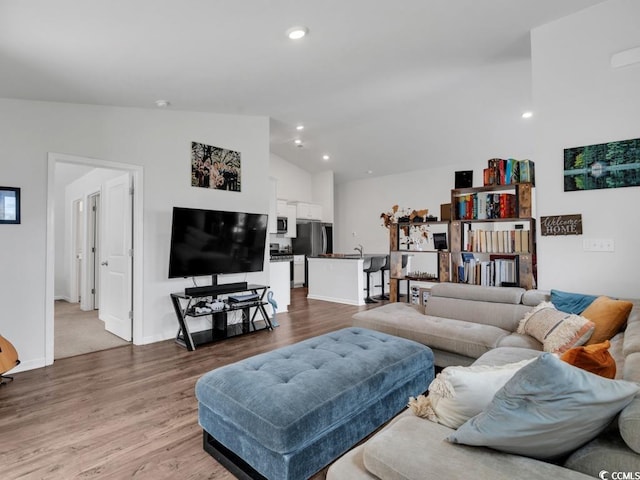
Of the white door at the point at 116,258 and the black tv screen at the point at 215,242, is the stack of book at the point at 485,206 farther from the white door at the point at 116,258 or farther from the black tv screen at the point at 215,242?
the white door at the point at 116,258

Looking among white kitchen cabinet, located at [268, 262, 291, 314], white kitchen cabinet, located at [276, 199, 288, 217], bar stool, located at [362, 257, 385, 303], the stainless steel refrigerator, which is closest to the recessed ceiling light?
white kitchen cabinet, located at [268, 262, 291, 314]

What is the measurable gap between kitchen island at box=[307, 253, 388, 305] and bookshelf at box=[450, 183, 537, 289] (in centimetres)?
240

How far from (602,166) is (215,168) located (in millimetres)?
4154

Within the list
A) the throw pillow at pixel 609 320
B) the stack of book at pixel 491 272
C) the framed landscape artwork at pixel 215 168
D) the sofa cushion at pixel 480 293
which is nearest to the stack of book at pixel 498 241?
the stack of book at pixel 491 272

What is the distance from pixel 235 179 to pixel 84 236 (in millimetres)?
3354

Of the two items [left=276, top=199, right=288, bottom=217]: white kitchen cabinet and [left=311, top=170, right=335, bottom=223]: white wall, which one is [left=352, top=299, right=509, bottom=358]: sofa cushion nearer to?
[left=276, top=199, right=288, bottom=217]: white kitchen cabinet

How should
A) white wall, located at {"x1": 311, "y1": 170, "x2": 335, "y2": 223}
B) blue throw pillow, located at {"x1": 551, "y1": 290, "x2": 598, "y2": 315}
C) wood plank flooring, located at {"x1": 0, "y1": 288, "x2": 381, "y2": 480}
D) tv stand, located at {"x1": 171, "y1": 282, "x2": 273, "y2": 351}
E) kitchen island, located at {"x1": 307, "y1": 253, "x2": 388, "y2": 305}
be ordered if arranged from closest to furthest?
wood plank flooring, located at {"x1": 0, "y1": 288, "x2": 381, "y2": 480} → blue throw pillow, located at {"x1": 551, "y1": 290, "x2": 598, "y2": 315} → tv stand, located at {"x1": 171, "y1": 282, "x2": 273, "y2": 351} → kitchen island, located at {"x1": 307, "y1": 253, "x2": 388, "y2": 305} → white wall, located at {"x1": 311, "y1": 170, "x2": 335, "y2": 223}

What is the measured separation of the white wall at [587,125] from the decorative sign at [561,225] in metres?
0.04

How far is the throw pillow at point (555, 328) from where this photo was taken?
2.11 meters

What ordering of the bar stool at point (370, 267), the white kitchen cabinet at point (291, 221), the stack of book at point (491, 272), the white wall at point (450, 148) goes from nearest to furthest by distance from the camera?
the stack of book at point (491, 272) < the white wall at point (450, 148) < the bar stool at point (370, 267) < the white kitchen cabinet at point (291, 221)

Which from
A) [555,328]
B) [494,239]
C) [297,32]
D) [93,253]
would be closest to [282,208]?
[93,253]

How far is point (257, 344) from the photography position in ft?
12.9

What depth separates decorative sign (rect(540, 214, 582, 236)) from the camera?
118 inches

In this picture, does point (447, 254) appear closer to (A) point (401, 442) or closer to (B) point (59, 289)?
(A) point (401, 442)
